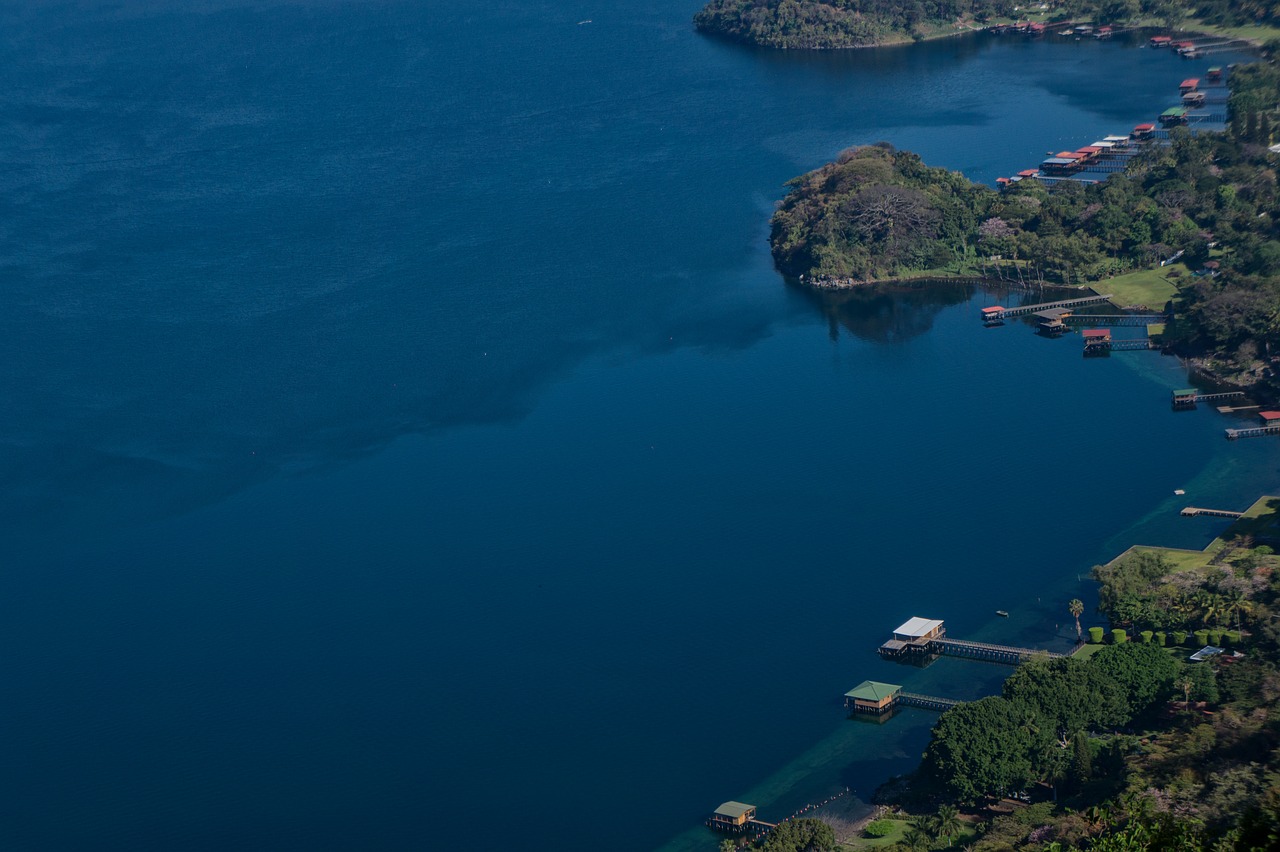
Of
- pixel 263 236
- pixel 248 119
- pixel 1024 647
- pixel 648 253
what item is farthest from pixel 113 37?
pixel 1024 647

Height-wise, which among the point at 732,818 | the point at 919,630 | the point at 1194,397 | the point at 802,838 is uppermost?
the point at 1194,397

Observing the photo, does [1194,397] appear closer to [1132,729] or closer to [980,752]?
[1132,729]

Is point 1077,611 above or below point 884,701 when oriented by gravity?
above

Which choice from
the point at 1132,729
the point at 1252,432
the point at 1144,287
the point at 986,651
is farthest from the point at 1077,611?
the point at 1144,287

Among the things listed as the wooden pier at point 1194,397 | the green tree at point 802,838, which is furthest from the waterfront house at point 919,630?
the wooden pier at point 1194,397

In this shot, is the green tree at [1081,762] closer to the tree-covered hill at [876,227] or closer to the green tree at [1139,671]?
the green tree at [1139,671]

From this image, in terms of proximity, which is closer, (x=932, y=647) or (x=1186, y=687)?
(x=1186, y=687)
